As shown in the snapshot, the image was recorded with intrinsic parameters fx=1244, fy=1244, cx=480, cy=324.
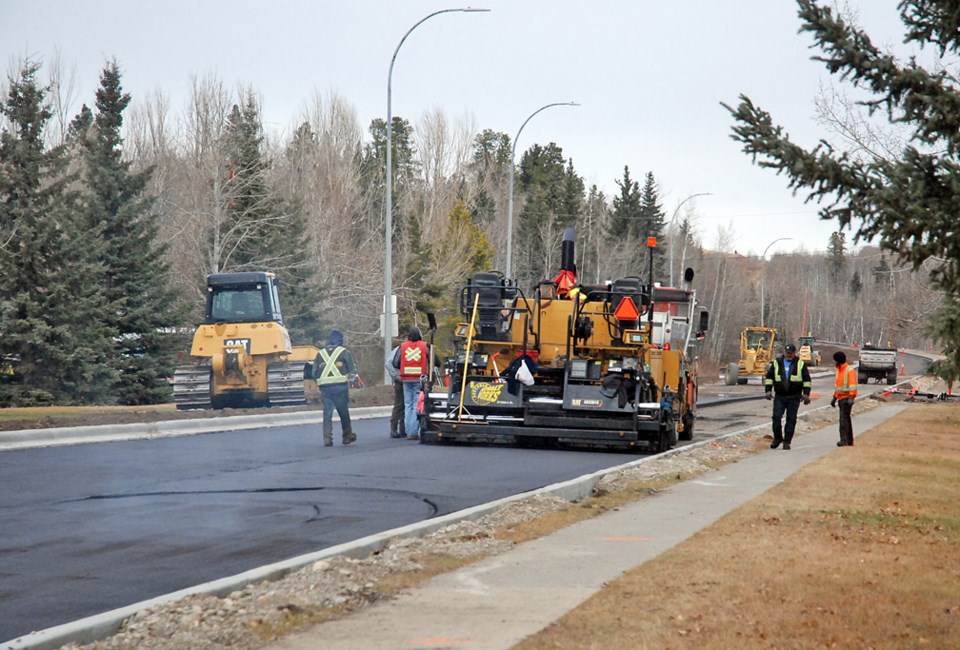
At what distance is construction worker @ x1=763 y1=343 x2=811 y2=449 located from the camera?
22766 millimetres

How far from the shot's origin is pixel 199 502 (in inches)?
506

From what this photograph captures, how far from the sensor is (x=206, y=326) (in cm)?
2894

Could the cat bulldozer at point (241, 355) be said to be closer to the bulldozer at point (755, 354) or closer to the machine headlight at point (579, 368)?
the machine headlight at point (579, 368)

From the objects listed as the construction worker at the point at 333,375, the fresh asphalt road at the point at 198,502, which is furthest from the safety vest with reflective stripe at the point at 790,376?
the construction worker at the point at 333,375

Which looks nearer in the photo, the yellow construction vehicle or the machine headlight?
the machine headlight

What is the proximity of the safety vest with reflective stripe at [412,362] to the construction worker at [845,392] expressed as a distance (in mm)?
7821

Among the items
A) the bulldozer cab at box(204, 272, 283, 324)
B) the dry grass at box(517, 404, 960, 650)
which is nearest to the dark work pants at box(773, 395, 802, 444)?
the dry grass at box(517, 404, 960, 650)

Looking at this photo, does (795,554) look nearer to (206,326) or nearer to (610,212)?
(206,326)

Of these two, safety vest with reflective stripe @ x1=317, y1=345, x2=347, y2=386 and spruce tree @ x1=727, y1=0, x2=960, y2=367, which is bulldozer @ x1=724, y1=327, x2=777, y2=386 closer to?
safety vest with reflective stripe @ x1=317, y1=345, x2=347, y2=386

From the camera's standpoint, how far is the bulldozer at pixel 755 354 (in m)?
69.2

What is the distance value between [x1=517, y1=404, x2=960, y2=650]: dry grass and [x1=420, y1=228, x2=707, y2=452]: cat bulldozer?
484cm

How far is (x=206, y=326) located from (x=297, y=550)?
→ 19.7m

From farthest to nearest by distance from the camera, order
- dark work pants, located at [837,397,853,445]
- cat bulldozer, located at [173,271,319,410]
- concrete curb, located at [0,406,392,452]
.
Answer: cat bulldozer, located at [173,271,319,410], dark work pants, located at [837,397,853,445], concrete curb, located at [0,406,392,452]

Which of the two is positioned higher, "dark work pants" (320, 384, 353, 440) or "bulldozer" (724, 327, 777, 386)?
"bulldozer" (724, 327, 777, 386)
